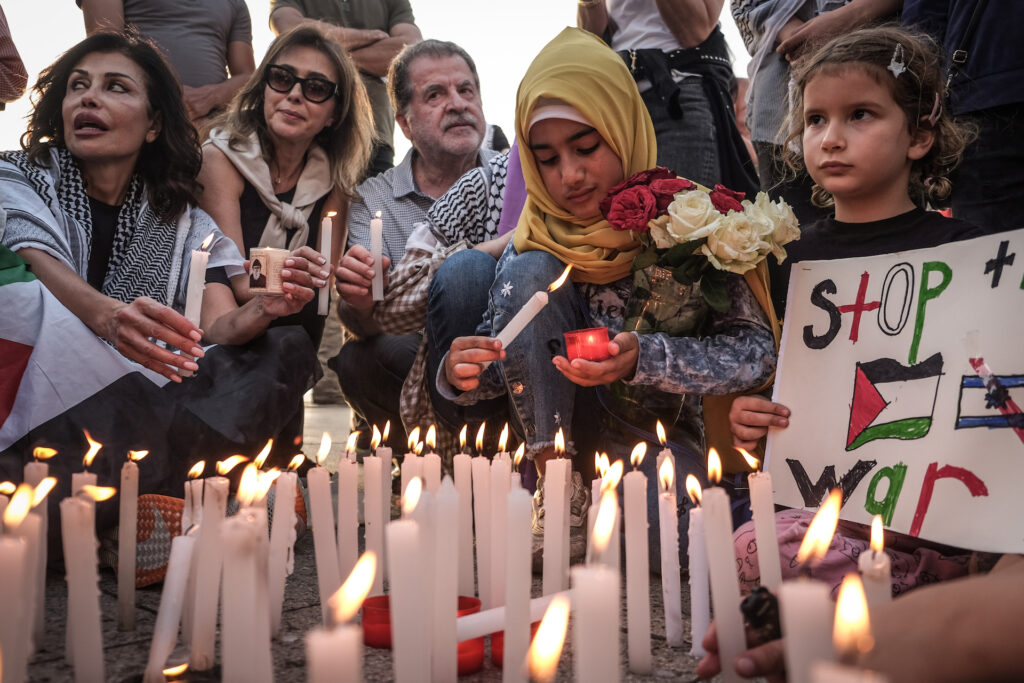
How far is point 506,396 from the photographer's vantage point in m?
3.36

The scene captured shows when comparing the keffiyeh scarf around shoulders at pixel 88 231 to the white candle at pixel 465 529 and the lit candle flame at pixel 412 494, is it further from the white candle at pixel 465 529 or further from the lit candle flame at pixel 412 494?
the lit candle flame at pixel 412 494

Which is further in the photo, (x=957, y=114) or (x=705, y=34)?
(x=705, y=34)

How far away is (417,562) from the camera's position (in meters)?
1.31

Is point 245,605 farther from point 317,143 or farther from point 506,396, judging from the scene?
point 317,143

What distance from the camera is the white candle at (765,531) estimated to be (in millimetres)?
1780

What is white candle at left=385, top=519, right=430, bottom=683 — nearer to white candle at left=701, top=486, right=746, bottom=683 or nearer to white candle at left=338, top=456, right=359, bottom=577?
white candle at left=701, top=486, right=746, bottom=683

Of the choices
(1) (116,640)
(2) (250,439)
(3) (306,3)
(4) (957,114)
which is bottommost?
(1) (116,640)

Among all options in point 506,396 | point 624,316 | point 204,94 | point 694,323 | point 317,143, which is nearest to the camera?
point 694,323

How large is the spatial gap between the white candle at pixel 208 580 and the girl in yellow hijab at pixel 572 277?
1.05 meters

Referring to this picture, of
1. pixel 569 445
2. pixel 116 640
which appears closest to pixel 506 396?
pixel 569 445

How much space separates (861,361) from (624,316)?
0.90m

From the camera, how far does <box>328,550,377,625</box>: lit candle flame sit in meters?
1.06

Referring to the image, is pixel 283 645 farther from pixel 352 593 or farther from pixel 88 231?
pixel 88 231

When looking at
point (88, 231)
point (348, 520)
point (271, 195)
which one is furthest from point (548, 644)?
point (271, 195)
